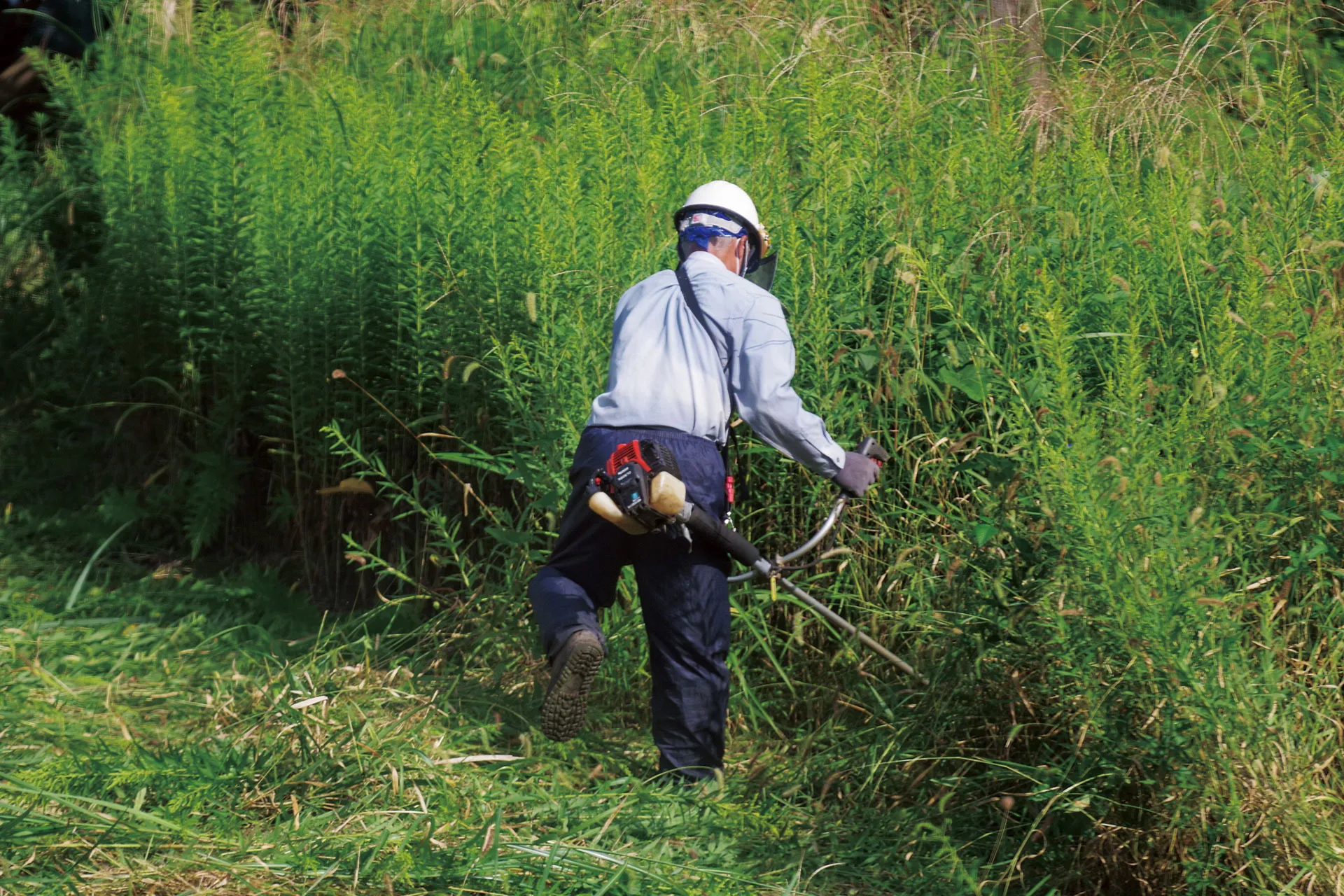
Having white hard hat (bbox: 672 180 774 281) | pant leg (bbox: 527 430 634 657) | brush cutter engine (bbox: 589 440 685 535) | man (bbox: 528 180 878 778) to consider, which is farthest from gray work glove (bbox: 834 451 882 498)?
white hard hat (bbox: 672 180 774 281)

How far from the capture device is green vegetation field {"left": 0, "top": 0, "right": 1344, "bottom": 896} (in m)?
3.20

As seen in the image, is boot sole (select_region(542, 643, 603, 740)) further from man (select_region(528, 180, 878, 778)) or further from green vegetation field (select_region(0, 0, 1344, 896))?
green vegetation field (select_region(0, 0, 1344, 896))

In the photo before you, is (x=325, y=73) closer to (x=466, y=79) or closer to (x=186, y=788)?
(x=466, y=79)

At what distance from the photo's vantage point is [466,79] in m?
5.09

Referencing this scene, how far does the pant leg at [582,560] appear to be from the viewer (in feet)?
13.1

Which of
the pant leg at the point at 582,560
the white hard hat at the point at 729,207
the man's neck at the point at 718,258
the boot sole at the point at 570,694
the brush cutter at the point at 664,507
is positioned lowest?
the boot sole at the point at 570,694

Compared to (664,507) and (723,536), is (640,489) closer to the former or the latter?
(664,507)

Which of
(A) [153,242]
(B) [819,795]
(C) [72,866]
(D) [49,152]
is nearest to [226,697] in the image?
(C) [72,866]

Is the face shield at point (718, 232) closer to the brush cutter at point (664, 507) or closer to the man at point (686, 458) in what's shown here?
the man at point (686, 458)

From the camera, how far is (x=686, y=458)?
396 centimetres

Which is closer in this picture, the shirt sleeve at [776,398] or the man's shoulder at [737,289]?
the shirt sleeve at [776,398]

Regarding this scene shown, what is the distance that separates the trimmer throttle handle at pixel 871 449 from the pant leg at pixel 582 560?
0.72m

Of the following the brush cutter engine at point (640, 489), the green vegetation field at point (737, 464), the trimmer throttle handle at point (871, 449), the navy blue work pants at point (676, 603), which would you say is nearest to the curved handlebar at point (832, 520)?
the trimmer throttle handle at point (871, 449)

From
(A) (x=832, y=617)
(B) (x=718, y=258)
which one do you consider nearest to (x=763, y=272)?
(B) (x=718, y=258)
